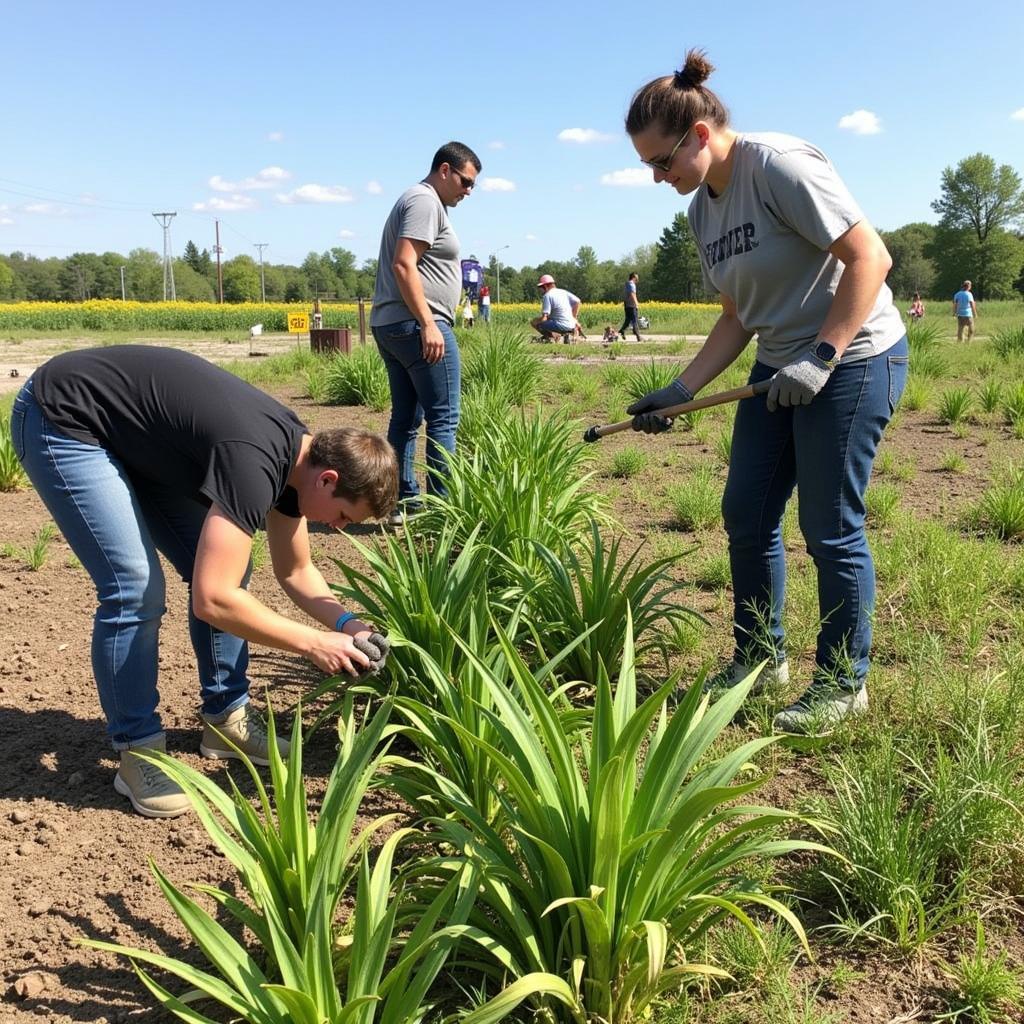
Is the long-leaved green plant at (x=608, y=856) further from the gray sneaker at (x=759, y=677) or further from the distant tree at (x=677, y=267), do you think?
the distant tree at (x=677, y=267)

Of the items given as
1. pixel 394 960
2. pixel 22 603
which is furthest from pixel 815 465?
pixel 22 603

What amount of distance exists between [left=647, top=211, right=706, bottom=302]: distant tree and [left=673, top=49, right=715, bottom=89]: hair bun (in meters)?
69.9

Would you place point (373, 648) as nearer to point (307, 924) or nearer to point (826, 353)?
point (307, 924)

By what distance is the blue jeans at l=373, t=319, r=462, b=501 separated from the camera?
4375mm

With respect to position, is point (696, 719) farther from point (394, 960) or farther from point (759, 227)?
point (759, 227)

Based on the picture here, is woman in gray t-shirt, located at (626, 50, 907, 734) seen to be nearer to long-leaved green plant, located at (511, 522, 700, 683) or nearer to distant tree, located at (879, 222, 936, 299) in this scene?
long-leaved green plant, located at (511, 522, 700, 683)

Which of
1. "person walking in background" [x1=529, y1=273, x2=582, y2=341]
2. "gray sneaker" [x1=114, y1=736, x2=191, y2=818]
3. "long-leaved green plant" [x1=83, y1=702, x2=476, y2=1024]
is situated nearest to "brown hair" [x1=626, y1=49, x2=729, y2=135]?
"long-leaved green plant" [x1=83, y1=702, x2=476, y2=1024]

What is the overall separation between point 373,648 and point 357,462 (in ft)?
1.41

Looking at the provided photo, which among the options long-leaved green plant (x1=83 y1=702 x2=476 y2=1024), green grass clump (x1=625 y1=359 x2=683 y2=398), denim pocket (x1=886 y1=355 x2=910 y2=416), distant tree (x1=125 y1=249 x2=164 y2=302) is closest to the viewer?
long-leaved green plant (x1=83 y1=702 x2=476 y2=1024)

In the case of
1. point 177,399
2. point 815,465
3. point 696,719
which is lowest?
point 696,719

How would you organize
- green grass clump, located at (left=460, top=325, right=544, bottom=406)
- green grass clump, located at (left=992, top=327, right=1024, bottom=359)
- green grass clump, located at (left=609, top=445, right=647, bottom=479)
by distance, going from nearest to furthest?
green grass clump, located at (left=609, top=445, right=647, bottom=479)
green grass clump, located at (left=460, top=325, right=544, bottom=406)
green grass clump, located at (left=992, top=327, right=1024, bottom=359)

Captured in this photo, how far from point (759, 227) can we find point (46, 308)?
43996mm

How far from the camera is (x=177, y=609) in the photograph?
3.77m

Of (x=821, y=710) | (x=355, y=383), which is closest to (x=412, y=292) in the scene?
(x=821, y=710)
